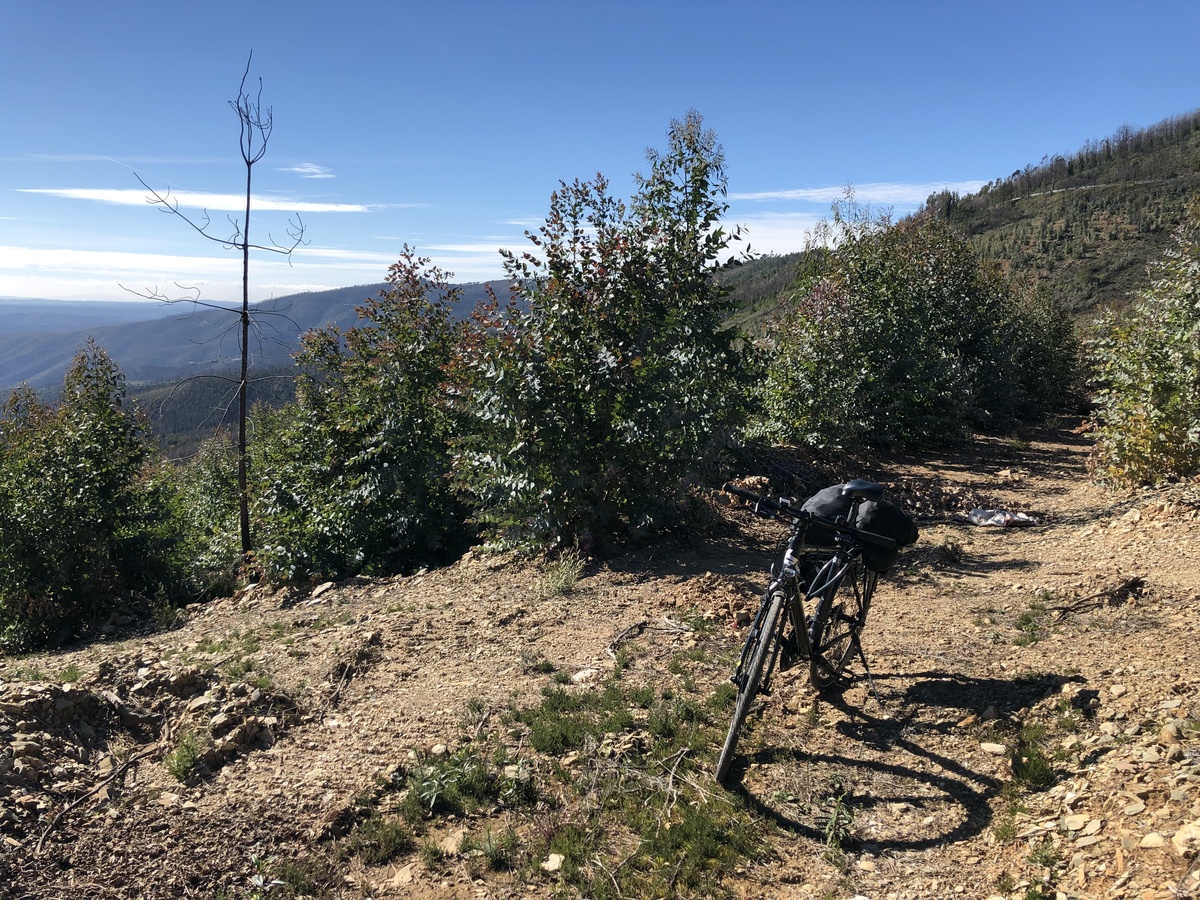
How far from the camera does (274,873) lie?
306cm

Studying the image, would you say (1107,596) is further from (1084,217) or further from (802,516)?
(1084,217)

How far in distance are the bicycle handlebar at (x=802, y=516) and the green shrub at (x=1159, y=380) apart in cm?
713

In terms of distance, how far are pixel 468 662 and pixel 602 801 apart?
1.92m

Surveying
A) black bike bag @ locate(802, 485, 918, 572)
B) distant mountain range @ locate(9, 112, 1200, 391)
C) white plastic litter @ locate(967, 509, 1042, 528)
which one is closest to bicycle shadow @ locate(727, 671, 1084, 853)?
black bike bag @ locate(802, 485, 918, 572)

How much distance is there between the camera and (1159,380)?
30.3 feet

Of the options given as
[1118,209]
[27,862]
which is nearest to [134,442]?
[27,862]

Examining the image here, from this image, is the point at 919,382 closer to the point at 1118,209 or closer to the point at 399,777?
the point at 399,777

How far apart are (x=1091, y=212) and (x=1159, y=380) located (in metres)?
57.2

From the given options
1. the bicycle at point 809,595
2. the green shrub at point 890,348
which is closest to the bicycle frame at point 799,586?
the bicycle at point 809,595

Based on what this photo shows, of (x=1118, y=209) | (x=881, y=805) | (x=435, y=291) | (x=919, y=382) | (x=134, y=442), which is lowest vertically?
(x=881, y=805)

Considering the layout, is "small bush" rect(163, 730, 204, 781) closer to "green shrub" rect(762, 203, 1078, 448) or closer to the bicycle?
the bicycle

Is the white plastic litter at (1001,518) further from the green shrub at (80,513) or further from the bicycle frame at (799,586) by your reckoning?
the green shrub at (80,513)

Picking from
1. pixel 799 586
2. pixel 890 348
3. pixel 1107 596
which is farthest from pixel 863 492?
pixel 890 348

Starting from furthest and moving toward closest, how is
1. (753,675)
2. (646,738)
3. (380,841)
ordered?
(646,738) < (753,675) < (380,841)
